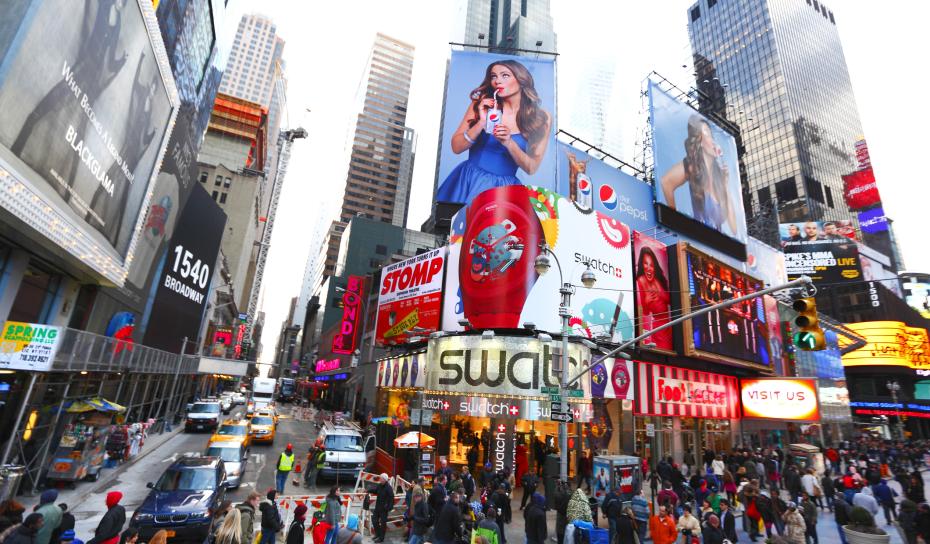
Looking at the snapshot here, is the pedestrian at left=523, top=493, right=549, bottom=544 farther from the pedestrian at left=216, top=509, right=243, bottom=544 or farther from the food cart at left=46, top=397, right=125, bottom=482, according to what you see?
the food cart at left=46, top=397, right=125, bottom=482

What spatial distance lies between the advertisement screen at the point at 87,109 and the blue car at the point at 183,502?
9.03 m

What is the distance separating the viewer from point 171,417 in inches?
1328

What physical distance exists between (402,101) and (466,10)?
180 ft

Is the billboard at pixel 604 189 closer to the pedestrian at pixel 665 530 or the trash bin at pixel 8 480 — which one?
the pedestrian at pixel 665 530

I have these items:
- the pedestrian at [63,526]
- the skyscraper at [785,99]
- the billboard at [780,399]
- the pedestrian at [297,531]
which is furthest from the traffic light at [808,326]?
the skyscraper at [785,99]

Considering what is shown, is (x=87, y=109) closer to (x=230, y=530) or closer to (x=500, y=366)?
(x=230, y=530)

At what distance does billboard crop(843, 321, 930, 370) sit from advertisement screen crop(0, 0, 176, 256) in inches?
3428

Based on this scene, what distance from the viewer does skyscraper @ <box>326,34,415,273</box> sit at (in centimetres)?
14988

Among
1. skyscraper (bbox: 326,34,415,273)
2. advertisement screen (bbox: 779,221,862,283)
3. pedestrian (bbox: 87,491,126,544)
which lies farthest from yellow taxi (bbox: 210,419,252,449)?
skyscraper (bbox: 326,34,415,273)

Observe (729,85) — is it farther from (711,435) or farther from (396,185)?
(711,435)

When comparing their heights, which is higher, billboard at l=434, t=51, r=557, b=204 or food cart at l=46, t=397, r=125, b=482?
billboard at l=434, t=51, r=557, b=204

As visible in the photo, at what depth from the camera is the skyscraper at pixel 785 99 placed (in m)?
110

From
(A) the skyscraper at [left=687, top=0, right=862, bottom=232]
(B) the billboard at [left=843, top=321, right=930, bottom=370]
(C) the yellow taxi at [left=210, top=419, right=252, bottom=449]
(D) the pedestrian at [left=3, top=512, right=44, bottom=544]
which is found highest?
(A) the skyscraper at [left=687, top=0, right=862, bottom=232]

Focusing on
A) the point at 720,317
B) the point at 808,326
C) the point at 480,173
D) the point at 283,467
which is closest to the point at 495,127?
the point at 480,173
